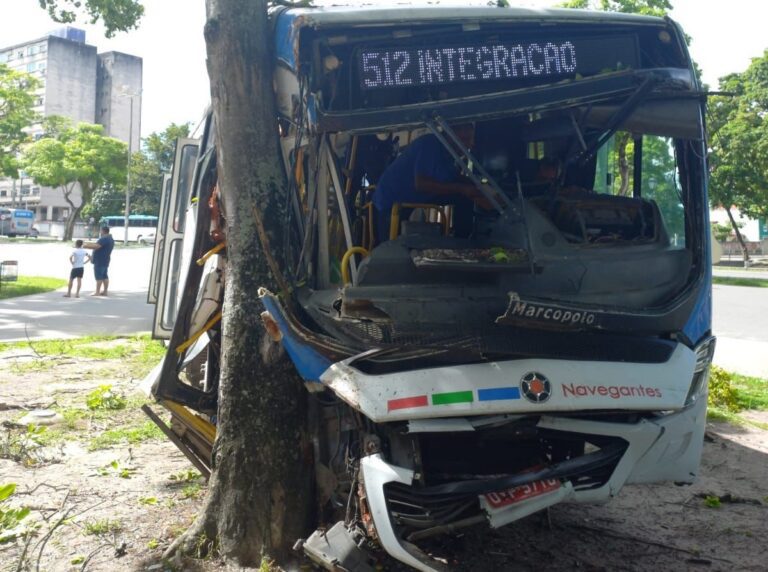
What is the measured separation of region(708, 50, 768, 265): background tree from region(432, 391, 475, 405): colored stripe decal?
27.9 meters

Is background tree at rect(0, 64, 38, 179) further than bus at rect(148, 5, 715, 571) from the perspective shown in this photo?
Yes

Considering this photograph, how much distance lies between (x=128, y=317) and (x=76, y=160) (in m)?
38.8

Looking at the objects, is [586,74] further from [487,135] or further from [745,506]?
[745,506]

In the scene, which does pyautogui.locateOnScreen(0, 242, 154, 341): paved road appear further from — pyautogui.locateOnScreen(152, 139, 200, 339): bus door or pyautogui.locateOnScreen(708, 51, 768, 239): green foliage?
pyautogui.locateOnScreen(708, 51, 768, 239): green foliage

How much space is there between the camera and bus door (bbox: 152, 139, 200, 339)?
242 inches

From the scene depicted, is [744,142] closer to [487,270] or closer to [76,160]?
[487,270]

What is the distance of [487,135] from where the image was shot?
4148 mm

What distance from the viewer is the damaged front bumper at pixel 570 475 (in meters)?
2.99

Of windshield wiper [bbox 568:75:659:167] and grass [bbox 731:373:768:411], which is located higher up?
windshield wiper [bbox 568:75:659:167]

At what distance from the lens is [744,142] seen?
28.6 m

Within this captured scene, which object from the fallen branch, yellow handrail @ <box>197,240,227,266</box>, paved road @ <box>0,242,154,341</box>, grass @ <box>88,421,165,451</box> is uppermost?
yellow handrail @ <box>197,240,227,266</box>

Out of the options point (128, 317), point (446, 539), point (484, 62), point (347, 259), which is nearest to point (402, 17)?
point (484, 62)

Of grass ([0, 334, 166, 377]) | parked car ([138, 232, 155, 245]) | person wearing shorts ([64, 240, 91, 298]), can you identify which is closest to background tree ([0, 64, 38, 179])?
person wearing shorts ([64, 240, 91, 298])

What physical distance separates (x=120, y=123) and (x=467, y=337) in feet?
270
